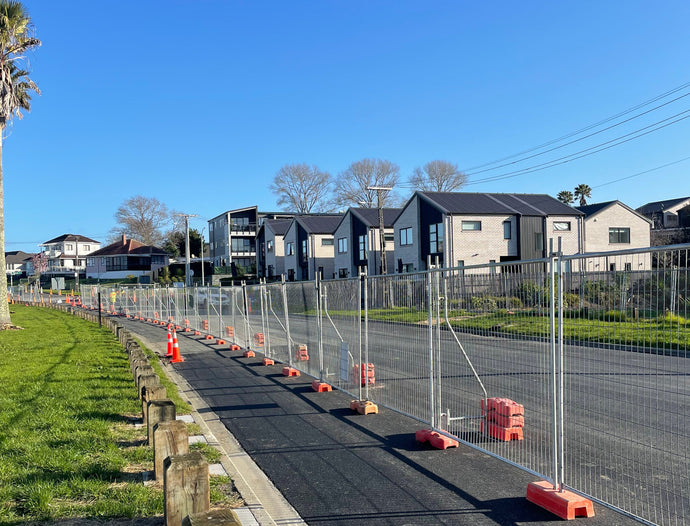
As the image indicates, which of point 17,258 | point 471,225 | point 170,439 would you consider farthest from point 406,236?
point 17,258

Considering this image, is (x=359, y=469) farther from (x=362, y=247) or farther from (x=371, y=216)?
(x=371, y=216)

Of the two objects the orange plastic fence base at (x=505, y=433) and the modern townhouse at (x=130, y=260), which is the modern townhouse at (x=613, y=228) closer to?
the orange plastic fence base at (x=505, y=433)

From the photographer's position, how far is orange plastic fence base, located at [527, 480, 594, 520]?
4.70 metres

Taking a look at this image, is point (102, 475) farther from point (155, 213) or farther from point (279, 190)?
point (155, 213)

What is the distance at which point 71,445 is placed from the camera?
21.1 feet

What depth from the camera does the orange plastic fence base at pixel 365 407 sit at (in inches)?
336

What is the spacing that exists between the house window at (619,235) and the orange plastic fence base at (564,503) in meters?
41.1

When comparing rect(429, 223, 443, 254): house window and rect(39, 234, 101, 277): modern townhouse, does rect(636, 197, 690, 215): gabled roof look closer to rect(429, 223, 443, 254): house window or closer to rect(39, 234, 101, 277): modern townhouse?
rect(429, 223, 443, 254): house window

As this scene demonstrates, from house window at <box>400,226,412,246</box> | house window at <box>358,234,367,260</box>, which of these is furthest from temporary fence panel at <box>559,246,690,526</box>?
house window at <box>358,234,367,260</box>

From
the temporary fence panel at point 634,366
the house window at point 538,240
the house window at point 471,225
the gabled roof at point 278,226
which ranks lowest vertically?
the temporary fence panel at point 634,366

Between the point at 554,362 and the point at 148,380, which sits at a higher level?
the point at 554,362

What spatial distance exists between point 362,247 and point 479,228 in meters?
12.8

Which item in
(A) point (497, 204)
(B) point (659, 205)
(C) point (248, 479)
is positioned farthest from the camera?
(B) point (659, 205)

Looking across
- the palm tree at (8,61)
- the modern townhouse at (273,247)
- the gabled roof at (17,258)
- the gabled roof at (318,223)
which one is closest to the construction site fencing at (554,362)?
the palm tree at (8,61)
